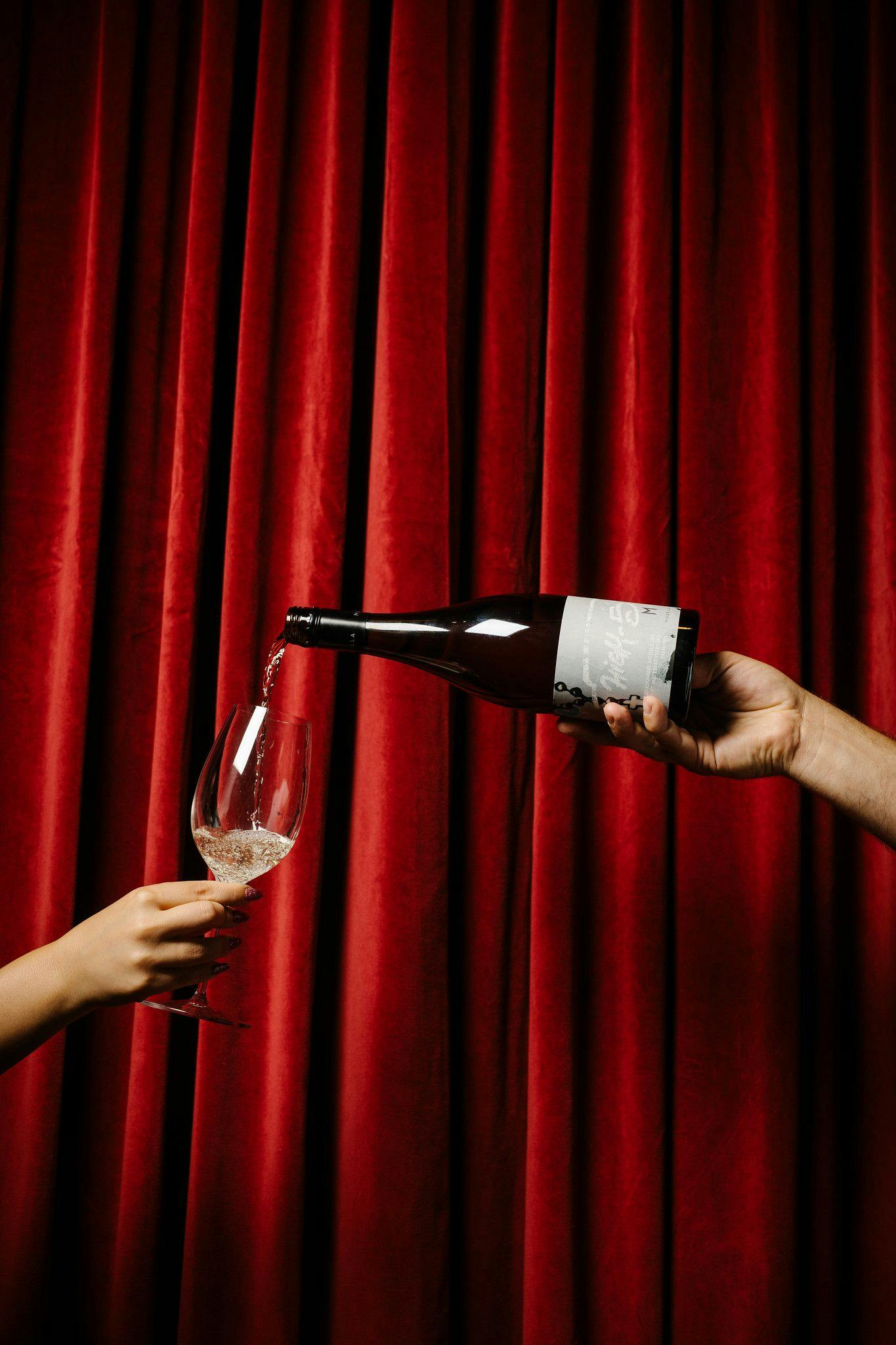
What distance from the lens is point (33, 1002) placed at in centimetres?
79

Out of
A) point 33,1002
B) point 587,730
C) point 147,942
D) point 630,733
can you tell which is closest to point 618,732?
point 630,733

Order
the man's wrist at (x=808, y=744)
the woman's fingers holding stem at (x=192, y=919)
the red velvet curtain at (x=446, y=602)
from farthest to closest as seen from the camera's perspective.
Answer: the red velvet curtain at (x=446, y=602)
the man's wrist at (x=808, y=744)
the woman's fingers holding stem at (x=192, y=919)

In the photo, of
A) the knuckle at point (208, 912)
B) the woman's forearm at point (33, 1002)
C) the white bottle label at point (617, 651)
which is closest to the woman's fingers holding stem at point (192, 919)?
the knuckle at point (208, 912)

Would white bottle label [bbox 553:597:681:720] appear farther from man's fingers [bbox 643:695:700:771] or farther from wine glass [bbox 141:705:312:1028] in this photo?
wine glass [bbox 141:705:312:1028]

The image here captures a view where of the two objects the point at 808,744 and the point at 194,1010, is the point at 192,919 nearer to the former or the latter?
the point at 194,1010

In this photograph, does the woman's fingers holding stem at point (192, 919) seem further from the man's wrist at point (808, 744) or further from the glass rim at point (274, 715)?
the man's wrist at point (808, 744)

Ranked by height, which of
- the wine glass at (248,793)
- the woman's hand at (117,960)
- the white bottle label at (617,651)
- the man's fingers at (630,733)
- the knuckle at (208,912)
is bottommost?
the woman's hand at (117,960)

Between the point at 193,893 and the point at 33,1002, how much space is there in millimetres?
176

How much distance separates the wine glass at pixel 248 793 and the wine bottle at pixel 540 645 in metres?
0.10

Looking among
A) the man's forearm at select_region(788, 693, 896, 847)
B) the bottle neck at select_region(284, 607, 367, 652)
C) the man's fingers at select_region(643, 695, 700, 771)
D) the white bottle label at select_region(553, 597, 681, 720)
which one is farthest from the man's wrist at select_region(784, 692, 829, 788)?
the bottle neck at select_region(284, 607, 367, 652)

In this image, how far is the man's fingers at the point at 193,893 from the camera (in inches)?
30.7

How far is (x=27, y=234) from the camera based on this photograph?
1331mm

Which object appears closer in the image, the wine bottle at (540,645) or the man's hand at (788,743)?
the wine bottle at (540,645)

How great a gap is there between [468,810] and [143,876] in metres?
0.48
